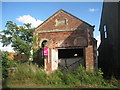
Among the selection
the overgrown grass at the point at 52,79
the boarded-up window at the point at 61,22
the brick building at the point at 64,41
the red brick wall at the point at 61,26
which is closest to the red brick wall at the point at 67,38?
the brick building at the point at 64,41

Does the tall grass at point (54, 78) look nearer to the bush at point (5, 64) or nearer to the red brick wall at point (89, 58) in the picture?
the bush at point (5, 64)

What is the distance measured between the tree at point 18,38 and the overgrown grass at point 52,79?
17.9 ft

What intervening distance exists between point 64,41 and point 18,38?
8144 mm

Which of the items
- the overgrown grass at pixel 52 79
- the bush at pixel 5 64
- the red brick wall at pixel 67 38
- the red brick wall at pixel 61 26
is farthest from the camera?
the red brick wall at pixel 61 26

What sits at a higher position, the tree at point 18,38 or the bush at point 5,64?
the tree at point 18,38

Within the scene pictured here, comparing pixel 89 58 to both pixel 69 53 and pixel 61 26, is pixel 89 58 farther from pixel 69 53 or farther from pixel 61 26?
pixel 69 53

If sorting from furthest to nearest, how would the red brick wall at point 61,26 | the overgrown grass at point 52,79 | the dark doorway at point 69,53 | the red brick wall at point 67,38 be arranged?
the dark doorway at point 69,53 → the red brick wall at point 61,26 → the red brick wall at point 67,38 → the overgrown grass at point 52,79

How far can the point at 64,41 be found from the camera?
15.1 metres

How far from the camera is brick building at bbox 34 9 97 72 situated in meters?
13.7

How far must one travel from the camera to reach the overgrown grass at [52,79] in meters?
9.91

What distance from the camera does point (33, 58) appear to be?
52.5 feet

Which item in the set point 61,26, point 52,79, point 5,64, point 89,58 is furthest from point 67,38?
point 5,64

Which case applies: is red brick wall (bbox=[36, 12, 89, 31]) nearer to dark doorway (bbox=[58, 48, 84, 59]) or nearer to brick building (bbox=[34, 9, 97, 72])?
brick building (bbox=[34, 9, 97, 72])

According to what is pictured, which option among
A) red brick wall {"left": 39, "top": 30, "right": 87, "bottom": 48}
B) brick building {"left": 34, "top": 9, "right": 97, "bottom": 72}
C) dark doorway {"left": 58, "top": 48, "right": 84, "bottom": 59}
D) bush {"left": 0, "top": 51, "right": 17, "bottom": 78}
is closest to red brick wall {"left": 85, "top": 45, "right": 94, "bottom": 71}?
brick building {"left": 34, "top": 9, "right": 97, "bottom": 72}
